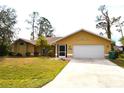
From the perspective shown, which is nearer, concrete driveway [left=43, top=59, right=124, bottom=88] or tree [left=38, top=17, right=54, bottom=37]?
concrete driveway [left=43, top=59, right=124, bottom=88]

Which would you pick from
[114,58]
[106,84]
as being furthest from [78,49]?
[106,84]

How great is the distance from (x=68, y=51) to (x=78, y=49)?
1.54 m

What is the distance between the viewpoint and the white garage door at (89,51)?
4144 cm

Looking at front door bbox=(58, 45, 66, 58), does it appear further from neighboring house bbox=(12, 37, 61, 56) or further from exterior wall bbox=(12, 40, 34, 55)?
exterior wall bbox=(12, 40, 34, 55)

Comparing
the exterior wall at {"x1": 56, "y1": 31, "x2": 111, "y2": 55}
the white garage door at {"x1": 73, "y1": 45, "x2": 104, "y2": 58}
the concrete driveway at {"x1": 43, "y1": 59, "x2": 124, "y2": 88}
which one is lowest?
the concrete driveway at {"x1": 43, "y1": 59, "x2": 124, "y2": 88}

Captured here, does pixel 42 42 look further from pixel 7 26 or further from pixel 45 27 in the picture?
pixel 45 27

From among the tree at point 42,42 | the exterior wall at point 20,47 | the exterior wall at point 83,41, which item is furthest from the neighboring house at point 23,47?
the exterior wall at point 83,41

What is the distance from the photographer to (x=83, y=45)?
139ft

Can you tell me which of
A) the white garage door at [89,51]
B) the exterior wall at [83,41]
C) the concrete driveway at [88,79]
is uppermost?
the exterior wall at [83,41]

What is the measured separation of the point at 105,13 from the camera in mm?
59000

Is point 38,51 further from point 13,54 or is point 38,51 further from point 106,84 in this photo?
point 106,84

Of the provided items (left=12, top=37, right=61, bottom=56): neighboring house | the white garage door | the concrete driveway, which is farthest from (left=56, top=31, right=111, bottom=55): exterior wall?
the concrete driveway

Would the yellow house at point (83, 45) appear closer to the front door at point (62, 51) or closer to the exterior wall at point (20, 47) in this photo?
the front door at point (62, 51)

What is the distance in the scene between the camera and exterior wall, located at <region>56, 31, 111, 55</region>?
139 feet
